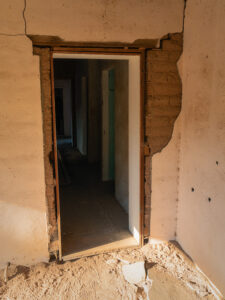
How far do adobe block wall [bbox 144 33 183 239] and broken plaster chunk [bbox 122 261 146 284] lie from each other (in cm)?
88

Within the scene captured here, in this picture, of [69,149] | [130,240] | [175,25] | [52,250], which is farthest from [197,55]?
[69,149]

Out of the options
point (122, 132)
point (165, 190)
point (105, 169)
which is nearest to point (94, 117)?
point (105, 169)

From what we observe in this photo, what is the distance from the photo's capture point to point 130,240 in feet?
11.8

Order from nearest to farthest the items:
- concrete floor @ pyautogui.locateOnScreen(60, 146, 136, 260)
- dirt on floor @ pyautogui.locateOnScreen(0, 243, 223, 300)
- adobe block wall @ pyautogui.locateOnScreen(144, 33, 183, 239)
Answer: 1. dirt on floor @ pyautogui.locateOnScreen(0, 243, 223, 300)
2. adobe block wall @ pyautogui.locateOnScreen(144, 33, 183, 239)
3. concrete floor @ pyautogui.locateOnScreen(60, 146, 136, 260)

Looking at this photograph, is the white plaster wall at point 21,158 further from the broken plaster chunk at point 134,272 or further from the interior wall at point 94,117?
the interior wall at point 94,117

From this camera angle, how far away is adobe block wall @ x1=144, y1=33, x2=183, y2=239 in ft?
10.1

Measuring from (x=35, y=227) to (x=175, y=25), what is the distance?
2.62m

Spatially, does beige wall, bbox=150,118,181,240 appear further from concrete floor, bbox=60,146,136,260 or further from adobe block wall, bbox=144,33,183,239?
concrete floor, bbox=60,146,136,260

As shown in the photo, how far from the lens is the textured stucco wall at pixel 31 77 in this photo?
2.72 meters

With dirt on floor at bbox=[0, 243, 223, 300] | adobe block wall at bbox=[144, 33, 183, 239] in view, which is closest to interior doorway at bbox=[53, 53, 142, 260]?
adobe block wall at bbox=[144, 33, 183, 239]

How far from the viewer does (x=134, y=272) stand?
2.99 meters

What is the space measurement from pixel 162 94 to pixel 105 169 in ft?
9.91

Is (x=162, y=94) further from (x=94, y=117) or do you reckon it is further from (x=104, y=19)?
(x=94, y=117)

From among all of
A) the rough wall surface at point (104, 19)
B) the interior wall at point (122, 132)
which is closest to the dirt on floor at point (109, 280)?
the interior wall at point (122, 132)
